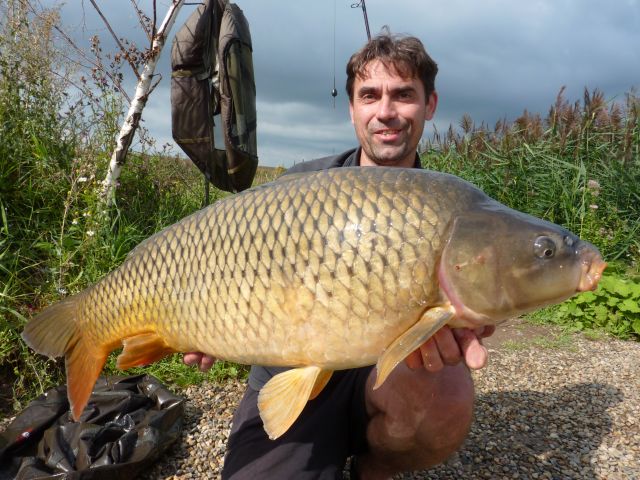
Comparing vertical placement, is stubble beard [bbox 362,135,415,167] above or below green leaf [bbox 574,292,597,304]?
above

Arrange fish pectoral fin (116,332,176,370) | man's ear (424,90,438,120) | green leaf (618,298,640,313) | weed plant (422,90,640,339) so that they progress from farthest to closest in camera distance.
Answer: weed plant (422,90,640,339)
green leaf (618,298,640,313)
man's ear (424,90,438,120)
fish pectoral fin (116,332,176,370)

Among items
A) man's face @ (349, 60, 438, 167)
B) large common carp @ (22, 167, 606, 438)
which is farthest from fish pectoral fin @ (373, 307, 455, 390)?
man's face @ (349, 60, 438, 167)

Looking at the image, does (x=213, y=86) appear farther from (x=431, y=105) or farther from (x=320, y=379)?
(x=320, y=379)

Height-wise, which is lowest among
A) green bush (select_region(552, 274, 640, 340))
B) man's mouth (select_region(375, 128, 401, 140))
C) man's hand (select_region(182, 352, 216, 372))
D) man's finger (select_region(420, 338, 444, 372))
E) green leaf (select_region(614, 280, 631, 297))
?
green bush (select_region(552, 274, 640, 340))

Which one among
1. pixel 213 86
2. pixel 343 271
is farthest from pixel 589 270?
pixel 213 86

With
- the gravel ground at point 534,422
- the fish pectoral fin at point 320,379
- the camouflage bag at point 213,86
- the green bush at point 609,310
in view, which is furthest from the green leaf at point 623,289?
the fish pectoral fin at point 320,379

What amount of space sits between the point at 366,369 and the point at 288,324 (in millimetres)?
742

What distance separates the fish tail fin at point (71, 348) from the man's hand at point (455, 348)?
3.04 ft

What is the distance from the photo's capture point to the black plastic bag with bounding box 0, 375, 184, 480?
6.08 feet

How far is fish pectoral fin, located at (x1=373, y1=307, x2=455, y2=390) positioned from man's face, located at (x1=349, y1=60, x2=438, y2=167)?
4.28ft

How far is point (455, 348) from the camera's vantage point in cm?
124

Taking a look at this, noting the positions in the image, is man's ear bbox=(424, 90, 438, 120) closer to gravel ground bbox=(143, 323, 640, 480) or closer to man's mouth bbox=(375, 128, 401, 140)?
man's mouth bbox=(375, 128, 401, 140)

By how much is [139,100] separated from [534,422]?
2.84 m

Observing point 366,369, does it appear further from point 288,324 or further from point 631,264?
point 631,264
